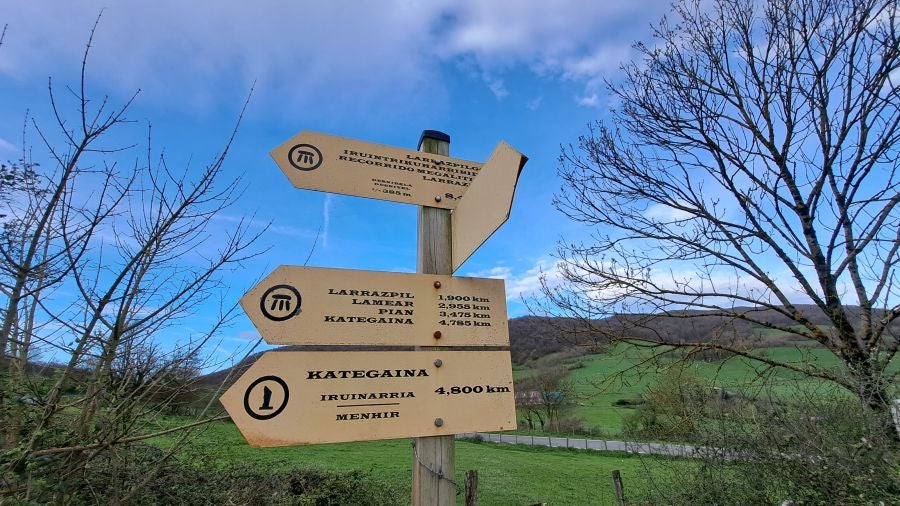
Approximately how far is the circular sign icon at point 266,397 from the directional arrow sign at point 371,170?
103 centimetres

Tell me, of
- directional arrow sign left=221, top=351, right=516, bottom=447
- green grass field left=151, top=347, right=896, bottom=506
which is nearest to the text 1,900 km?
directional arrow sign left=221, top=351, right=516, bottom=447

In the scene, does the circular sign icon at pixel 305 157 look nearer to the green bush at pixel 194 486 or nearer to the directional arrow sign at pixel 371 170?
the directional arrow sign at pixel 371 170

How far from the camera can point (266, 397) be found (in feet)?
5.83

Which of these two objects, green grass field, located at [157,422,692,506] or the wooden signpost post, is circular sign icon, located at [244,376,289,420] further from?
green grass field, located at [157,422,692,506]

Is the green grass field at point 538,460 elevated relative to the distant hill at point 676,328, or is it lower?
lower

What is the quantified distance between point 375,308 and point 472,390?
614 millimetres

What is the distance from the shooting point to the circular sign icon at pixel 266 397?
1.75m

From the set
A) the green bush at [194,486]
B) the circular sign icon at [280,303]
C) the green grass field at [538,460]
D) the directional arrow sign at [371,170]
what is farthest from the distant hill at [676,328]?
the circular sign icon at [280,303]

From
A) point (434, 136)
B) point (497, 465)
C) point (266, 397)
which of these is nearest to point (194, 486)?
point (266, 397)

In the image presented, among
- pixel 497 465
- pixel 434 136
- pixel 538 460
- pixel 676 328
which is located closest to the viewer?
pixel 434 136

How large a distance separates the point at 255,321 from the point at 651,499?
25.7 ft

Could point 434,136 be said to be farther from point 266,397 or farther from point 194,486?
point 194,486

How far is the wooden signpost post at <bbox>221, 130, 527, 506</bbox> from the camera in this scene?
A: 1826 mm

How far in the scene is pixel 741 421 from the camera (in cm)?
607
